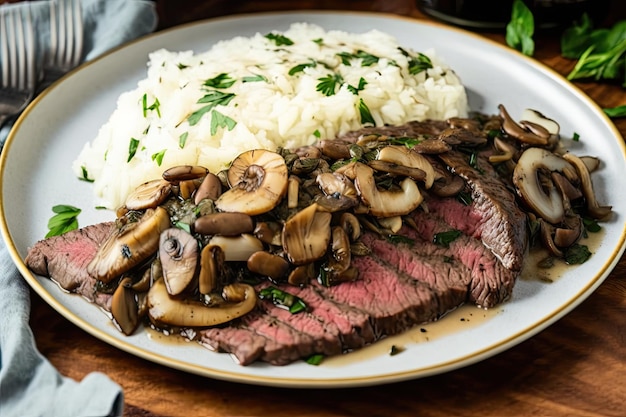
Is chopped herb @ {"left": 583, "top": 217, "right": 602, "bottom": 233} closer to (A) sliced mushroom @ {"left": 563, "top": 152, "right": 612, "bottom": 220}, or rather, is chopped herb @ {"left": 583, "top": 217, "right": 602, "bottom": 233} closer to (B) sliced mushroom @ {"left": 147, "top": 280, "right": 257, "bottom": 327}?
(A) sliced mushroom @ {"left": 563, "top": 152, "right": 612, "bottom": 220}

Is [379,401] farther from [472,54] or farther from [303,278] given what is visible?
[472,54]

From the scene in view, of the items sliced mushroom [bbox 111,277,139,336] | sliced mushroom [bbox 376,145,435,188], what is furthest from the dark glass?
sliced mushroom [bbox 111,277,139,336]

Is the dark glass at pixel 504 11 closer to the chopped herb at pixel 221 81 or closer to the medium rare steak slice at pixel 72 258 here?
the chopped herb at pixel 221 81

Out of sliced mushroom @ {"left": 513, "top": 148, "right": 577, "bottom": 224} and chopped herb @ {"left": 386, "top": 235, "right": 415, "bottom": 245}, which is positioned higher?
sliced mushroom @ {"left": 513, "top": 148, "right": 577, "bottom": 224}

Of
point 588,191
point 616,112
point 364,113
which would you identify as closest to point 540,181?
point 588,191

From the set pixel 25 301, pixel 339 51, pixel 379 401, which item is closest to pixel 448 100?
pixel 339 51
